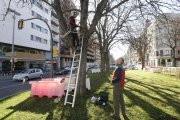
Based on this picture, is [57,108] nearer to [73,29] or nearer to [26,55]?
[73,29]

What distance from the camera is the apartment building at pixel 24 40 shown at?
45.6 m

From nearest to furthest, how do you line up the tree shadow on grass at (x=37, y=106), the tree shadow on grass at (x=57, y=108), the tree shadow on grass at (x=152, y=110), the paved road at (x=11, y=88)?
1. the tree shadow on grass at (x=152, y=110)
2. the tree shadow on grass at (x=57, y=108)
3. the tree shadow on grass at (x=37, y=106)
4. the paved road at (x=11, y=88)

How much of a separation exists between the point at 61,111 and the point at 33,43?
51226 millimetres

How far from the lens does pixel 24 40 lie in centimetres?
5281

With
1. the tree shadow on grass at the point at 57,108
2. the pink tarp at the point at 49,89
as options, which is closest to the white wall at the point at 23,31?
the pink tarp at the point at 49,89

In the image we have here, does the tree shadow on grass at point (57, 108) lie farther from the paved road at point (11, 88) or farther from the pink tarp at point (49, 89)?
the paved road at point (11, 88)

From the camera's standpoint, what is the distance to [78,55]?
11.0 metres

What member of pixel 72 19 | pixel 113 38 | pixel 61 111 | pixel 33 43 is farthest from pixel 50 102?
pixel 33 43

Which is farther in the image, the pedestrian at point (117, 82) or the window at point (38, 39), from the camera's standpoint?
the window at point (38, 39)

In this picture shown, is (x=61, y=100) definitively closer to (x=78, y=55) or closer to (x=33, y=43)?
(x=78, y=55)

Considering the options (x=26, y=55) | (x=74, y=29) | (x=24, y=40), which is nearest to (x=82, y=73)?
(x=74, y=29)

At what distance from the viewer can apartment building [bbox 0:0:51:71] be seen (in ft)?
149

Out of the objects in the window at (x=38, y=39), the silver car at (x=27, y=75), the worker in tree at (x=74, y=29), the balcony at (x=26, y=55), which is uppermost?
the window at (x=38, y=39)

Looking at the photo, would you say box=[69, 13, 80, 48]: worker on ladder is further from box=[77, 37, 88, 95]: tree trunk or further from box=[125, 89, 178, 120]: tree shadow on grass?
box=[125, 89, 178, 120]: tree shadow on grass
